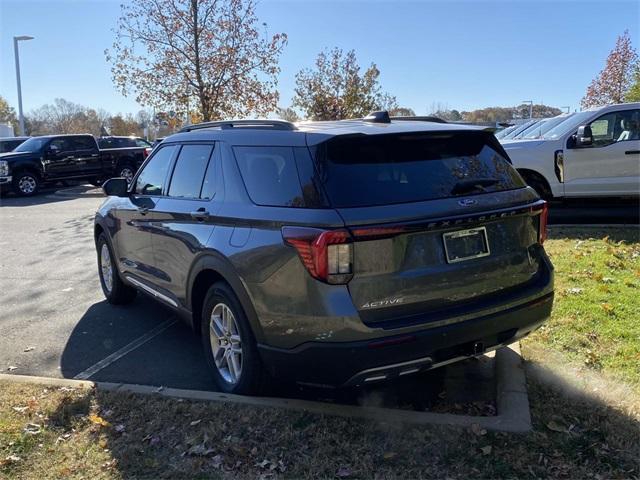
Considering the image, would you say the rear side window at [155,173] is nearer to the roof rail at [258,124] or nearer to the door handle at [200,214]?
the roof rail at [258,124]

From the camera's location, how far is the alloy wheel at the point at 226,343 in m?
3.77

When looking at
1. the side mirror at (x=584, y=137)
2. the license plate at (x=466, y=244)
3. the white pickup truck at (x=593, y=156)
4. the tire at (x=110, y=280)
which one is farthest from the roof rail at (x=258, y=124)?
the side mirror at (x=584, y=137)

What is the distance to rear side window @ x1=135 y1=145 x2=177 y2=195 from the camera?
4934 mm

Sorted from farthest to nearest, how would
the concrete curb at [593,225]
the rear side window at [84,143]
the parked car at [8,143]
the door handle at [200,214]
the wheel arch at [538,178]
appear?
1. the parked car at [8,143]
2. the rear side window at [84,143]
3. the wheel arch at [538,178]
4. the concrete curb at [593,225]
5. the door handle at [200,214]

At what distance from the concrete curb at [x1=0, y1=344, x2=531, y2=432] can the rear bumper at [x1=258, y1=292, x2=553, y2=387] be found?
1.18ft

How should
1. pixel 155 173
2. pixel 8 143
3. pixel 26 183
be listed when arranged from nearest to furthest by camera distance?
pixel 155 173
pixel 26 183
pixel 8 143

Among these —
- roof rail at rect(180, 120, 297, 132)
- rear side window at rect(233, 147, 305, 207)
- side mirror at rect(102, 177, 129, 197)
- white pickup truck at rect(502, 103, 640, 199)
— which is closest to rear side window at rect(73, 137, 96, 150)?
white pickup truck at rect(502, 103, 640, 199)

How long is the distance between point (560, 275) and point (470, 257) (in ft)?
10.6

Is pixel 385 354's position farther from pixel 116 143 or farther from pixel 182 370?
pixel 116 143

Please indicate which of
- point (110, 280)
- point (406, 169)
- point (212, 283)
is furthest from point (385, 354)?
point (110, 280)

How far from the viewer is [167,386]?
13.8 feet

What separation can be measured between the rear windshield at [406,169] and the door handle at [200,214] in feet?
3.49

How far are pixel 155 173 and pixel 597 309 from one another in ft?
13.3

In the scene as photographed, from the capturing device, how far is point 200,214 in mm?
3953
